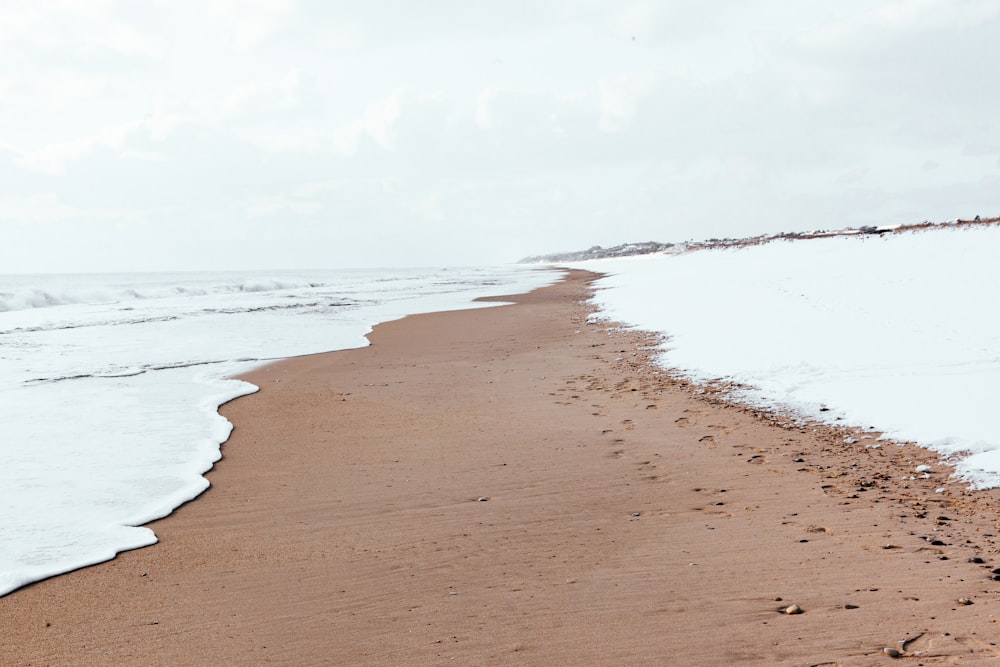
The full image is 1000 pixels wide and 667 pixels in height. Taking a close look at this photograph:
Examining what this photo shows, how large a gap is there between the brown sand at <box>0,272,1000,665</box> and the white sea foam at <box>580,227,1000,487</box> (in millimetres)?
676

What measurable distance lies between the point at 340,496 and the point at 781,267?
24.7 m

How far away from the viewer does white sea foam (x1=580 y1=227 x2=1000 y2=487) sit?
6906 millimetres

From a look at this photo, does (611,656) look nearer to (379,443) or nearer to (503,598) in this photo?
(503,598)

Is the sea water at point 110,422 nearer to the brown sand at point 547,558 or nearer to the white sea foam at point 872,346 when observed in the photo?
the brown sand at point 547,558

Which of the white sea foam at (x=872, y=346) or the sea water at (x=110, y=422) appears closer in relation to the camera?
the sea water at (x=110, y=422)

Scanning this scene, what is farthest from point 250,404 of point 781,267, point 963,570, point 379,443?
point 781,267

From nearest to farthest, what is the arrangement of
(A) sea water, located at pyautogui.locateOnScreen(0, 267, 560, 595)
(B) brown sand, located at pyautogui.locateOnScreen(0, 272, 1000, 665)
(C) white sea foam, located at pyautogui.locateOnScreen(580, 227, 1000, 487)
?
(B) brown sand, located at pyautogui.locateOnScreen(0, 272, 1000, 665) < (A) sea water, located at pyautogui.locateOnScreen(0, 267, 560, 595) < (C) white sea foam, located at pyautogui.locateOnScreen(580, 227, 1000, 487)

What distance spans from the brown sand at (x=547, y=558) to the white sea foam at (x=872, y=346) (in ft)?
2.22

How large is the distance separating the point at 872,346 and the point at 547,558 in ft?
23.9

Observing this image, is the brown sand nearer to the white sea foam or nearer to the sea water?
the sea water

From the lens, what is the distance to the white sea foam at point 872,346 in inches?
272

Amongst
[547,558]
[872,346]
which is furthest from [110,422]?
[872,346]

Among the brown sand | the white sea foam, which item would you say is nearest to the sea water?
the brown sand

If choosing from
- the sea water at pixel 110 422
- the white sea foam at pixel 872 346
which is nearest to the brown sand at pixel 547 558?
the sea water at pixel 110 422
